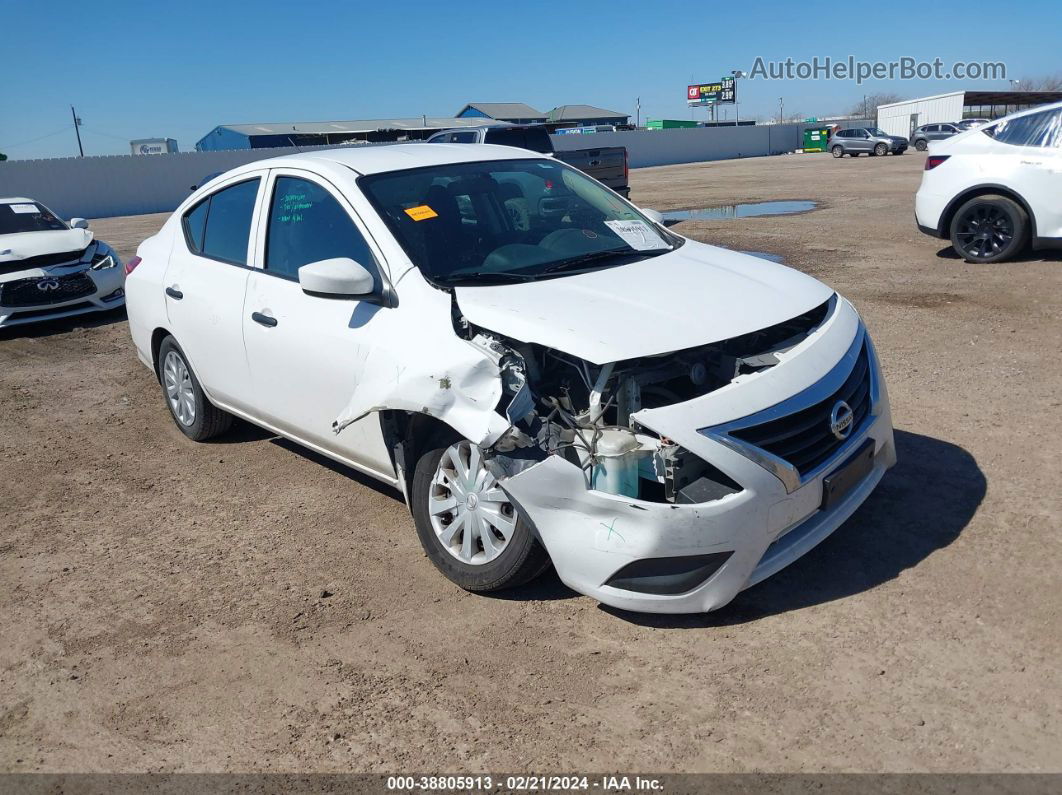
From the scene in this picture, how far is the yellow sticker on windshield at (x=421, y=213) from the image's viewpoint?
13.9 feet

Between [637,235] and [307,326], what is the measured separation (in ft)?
5.76

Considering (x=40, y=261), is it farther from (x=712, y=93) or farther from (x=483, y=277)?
(x=712, y=93)

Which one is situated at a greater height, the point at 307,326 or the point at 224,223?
the point at 224,223

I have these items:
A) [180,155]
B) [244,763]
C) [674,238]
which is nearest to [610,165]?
[674,238]

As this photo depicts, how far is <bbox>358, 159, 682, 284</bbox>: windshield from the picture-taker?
4.09m

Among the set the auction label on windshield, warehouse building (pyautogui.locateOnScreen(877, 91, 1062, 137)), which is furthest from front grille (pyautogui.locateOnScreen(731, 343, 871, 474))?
warehouse building (pyautogui.locateOnScreen(877, 91, 1062, 137))

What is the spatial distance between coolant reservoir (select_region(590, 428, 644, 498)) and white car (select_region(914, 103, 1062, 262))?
825 cm

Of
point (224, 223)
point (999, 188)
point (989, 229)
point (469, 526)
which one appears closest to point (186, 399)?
point (224, 223)

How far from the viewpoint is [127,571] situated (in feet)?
13.9

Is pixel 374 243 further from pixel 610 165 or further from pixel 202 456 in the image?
pixel 610 165

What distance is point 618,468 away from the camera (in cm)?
317

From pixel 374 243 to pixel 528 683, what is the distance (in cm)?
206

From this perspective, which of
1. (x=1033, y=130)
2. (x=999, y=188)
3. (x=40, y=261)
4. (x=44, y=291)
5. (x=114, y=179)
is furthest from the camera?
(x=114, y=179)

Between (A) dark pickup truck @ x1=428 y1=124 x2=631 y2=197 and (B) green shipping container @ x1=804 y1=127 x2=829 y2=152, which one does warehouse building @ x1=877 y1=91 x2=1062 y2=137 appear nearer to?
(B) green shipping container @ x1=804 y1=127 x2=829 y2=152
